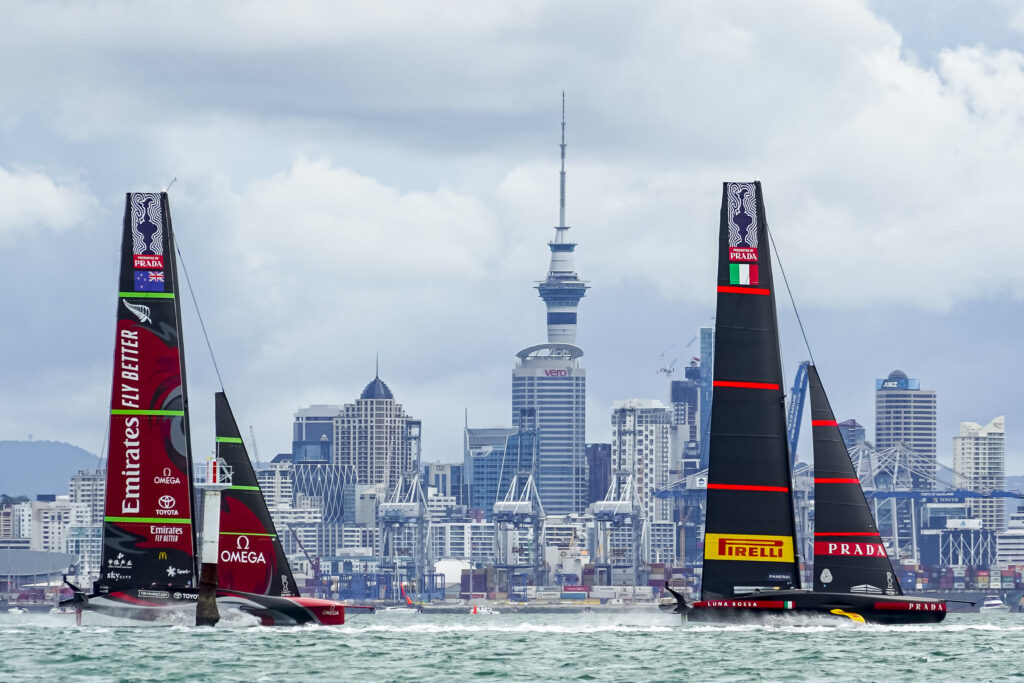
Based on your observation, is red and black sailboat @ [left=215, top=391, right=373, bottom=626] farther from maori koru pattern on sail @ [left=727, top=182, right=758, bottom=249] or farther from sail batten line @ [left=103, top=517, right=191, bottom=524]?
maori koru pattern on sail @ [left=727, top=182, right=758, bottom=249]

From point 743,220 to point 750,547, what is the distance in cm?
651

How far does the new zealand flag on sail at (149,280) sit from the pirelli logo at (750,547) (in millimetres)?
11882

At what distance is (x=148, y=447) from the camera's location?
41000 mm

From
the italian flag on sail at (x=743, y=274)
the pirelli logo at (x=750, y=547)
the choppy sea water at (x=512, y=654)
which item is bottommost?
the choppy sea water at (x=512, y=654)

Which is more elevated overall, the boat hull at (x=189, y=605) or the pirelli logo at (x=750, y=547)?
the pirelli logo at (x=750, y=547)

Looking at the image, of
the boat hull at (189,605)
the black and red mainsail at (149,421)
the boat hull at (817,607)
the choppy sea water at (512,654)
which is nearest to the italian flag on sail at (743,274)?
the boat hull at (817,607)

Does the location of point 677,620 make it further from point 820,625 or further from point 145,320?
point 145,320

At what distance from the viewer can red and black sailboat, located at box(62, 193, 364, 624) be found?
40.8 metres

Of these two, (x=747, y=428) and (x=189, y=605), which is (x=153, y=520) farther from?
(x=747, y=428)

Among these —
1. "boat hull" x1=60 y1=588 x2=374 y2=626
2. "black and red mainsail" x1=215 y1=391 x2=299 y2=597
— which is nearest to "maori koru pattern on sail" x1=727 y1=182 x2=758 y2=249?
"boat hull" x1=60 y1=588 x2=374 y2=626

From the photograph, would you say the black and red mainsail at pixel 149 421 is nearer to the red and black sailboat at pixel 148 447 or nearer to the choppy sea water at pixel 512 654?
the red and black sailboat at pixel 148 447

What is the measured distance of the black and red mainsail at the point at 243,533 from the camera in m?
41.8

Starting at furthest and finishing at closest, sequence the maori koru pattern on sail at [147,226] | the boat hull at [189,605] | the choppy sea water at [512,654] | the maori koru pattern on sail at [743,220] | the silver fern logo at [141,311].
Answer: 1. the maori koru pattern on sail at [743,220]
2. the boat hull at [189,605]
3. the silver fern logo at [141,311]
4. the maori koru pattern on sail at [147,226]
5. the choppy sea water at [512,654]

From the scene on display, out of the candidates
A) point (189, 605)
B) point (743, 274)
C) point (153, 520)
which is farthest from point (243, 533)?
point (743, 274)
